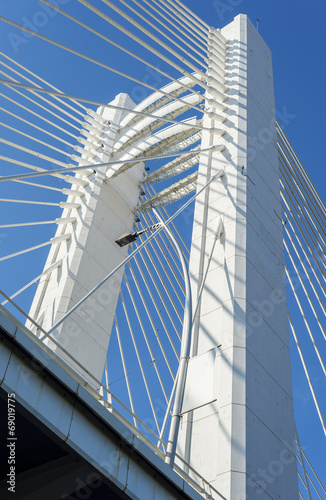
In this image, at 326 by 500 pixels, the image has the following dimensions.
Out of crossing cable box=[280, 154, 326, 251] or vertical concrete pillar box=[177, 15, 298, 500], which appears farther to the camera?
crossing cable box=[280, 154, 326, 251]

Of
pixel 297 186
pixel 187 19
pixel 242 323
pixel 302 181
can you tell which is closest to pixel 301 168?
pixel 302 181

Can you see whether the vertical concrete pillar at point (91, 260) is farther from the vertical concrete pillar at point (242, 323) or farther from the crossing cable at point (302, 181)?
the crossing cable at point (302, 181)

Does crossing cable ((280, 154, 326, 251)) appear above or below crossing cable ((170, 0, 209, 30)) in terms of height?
below

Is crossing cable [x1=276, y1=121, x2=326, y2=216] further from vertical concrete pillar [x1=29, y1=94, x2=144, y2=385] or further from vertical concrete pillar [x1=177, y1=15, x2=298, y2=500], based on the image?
vertical concrete pillar [x1=29, y1=94, x2=144, y2=385]

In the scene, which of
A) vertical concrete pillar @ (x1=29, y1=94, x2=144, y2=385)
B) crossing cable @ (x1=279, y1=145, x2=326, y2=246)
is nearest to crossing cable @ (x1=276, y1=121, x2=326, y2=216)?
crossing cable @ (x1=279, y1=145, x2=326, y2=246)

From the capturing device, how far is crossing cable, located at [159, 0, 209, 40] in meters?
12.8

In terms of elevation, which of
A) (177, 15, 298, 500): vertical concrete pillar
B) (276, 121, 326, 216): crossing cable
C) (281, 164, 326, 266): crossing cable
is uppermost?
(276, 121, 326, 216): crossing cable

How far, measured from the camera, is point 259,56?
14.2 metres

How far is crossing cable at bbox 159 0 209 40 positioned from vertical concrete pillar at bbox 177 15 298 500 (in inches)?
35.0

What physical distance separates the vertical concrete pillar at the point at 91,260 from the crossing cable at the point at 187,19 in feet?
11.7

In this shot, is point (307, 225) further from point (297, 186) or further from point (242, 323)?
point (242, 323)

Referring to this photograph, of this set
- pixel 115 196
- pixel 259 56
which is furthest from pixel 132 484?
pixel 259 56

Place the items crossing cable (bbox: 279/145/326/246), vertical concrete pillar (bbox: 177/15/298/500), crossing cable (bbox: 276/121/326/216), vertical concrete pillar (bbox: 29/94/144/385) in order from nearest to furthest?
vertical concrete pillar (bbox: 177/15/298/500)
vertical concrete pillar (bbox: 29/94/144/385)
crossing cable (bbox: 279/145/326/246)
crossing cable (bbox: 276/121/326/216)

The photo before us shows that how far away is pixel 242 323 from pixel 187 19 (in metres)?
7.54
